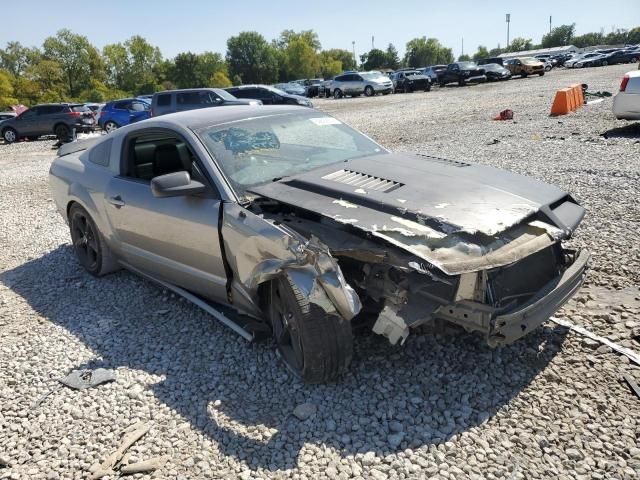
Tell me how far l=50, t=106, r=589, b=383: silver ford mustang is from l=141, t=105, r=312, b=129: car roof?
23mm

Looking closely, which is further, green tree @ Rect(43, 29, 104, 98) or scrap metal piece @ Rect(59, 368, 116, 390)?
green tree @ Rect(43, 29, 104, 98)

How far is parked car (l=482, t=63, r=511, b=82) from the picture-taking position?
36625mm

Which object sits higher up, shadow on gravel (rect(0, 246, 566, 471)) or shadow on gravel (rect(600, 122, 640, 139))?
shadow on gravel (rect(0, 246, 566, 471))

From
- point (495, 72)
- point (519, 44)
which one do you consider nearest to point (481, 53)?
point (519, 44)

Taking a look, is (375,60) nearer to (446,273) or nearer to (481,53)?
(481,53)

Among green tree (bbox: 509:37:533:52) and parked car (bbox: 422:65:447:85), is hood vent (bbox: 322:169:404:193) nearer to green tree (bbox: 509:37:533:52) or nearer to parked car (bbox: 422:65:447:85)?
parked car (bbox: 422:65:447:85)

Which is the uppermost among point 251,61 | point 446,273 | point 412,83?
point 251,61

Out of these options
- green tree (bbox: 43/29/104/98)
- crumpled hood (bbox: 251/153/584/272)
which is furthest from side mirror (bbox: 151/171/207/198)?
green tree (bbox: 43/29/104/98)

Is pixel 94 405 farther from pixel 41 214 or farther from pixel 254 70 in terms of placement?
pixel 254 70

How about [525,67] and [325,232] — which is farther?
[525,67]

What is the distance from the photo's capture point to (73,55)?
64.5 meters

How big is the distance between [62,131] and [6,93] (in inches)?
1408

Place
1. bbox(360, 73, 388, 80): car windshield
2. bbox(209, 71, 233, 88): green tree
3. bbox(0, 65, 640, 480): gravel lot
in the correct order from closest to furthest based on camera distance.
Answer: bbox(0, 65, 640, 480): gravel lot < bbox(360, 73, 388, 80): car windshield < bbox(209, 71, 233, 88): green tree

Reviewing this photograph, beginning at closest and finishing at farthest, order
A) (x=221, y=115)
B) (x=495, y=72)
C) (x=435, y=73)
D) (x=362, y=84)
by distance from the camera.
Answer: (x=221, y=115) → (x=362, y=84) → (x=495, y=72) → (x=435, y=73)
